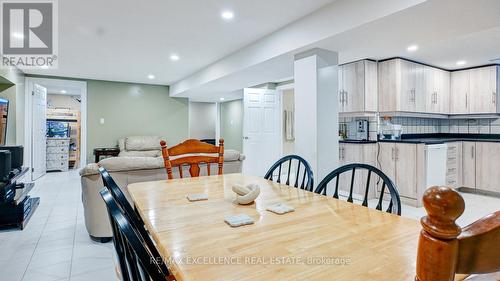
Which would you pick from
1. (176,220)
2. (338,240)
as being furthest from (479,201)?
(176,220)

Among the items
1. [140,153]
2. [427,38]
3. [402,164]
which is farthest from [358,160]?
[140,153]

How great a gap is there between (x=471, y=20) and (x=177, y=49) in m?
3.49

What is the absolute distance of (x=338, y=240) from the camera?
35.0 inches

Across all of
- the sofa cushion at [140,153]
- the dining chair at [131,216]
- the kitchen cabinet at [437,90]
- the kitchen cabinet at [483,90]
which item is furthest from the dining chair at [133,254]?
the sofa cushion at [140,153]

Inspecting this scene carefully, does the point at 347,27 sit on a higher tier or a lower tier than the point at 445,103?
higher

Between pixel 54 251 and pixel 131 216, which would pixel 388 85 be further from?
pixel 54 251

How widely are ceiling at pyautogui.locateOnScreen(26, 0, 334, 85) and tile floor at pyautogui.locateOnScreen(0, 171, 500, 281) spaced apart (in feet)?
7.36

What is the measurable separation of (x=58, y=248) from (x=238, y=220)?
2306 millimetres

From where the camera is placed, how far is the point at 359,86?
4262 mm

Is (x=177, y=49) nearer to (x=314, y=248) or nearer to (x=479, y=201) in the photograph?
(x=314, y=248)

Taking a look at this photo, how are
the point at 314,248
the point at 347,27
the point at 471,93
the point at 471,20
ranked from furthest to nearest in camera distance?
the point at 471,93 < the point at 347,27 < the point at 471,20 < the point at 314,248

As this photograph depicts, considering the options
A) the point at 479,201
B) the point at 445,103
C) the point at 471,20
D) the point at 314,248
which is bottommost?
the point at 479,201

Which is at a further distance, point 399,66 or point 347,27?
point 399,66

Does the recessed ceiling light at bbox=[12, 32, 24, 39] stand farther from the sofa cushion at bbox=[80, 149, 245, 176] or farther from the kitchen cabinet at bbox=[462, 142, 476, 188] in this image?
the kitchen cabinet at bbox=[462, 142, 476, 188]
